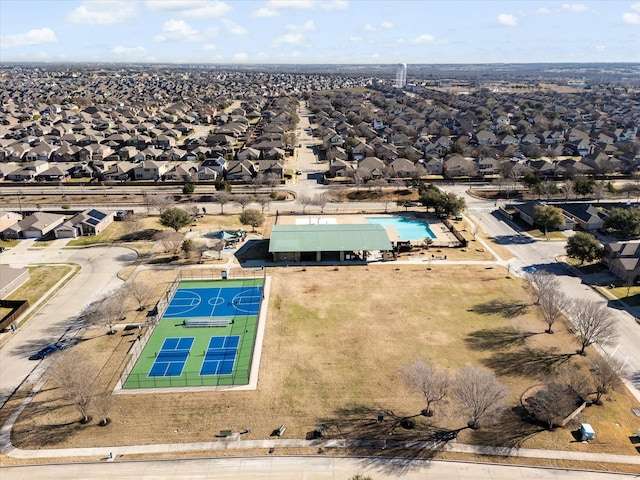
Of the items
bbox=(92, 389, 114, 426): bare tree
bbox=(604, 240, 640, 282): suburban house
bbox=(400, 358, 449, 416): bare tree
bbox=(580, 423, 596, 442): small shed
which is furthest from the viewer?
bbox=(604, 240, 640, 282): suburban house

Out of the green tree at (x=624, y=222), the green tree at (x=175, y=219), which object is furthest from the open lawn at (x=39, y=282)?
the green tree at (x=624, y=222)

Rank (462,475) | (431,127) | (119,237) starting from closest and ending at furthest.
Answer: (462,475) < (119,237) < (431,127)

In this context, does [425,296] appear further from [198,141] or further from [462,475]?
[198,141]

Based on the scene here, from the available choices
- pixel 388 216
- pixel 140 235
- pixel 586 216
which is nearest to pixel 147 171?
pixel 140 235

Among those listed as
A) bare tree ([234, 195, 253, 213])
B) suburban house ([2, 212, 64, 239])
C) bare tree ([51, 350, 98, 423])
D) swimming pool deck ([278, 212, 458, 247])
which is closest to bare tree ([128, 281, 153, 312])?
bare tree ([51, 350, 98, 423])

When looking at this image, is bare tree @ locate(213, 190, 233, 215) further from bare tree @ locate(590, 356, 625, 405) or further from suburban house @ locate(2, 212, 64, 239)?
bare tree @ locate(590, 356, 625, 405)

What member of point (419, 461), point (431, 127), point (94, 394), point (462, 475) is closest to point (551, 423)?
point (462, 475)

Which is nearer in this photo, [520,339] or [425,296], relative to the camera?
[520,339]
